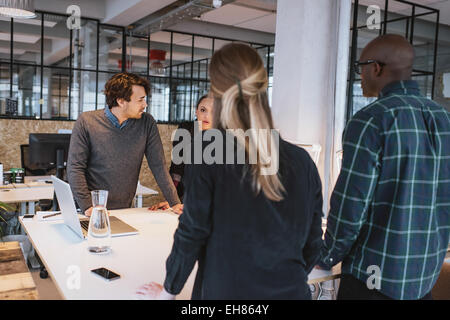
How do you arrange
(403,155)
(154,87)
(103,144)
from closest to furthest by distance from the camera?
(403,155) → (103,144) → (154,87)

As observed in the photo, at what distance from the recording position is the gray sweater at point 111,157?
7.86 ft

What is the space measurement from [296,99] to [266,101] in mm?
2679

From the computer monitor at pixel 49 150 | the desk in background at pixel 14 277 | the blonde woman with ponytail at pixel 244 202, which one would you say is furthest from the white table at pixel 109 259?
the computer monitor at pixel 49 150

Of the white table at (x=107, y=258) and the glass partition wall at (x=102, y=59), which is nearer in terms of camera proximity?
the white table at (x=107, y=258)

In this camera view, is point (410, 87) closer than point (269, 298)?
No

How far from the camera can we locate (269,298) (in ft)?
3.56

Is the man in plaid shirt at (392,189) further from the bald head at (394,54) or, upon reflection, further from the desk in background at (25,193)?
the desk in background at (25,193)

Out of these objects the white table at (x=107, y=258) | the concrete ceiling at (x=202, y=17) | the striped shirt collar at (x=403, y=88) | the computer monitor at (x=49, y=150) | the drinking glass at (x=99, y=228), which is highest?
the concrete ceiling at (x=202, y=17)

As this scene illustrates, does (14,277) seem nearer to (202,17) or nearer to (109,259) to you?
(109,259)

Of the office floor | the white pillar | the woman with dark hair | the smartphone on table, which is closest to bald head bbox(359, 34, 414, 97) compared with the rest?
the smartphone on table

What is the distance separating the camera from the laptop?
187cm

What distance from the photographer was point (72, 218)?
6.40ft
